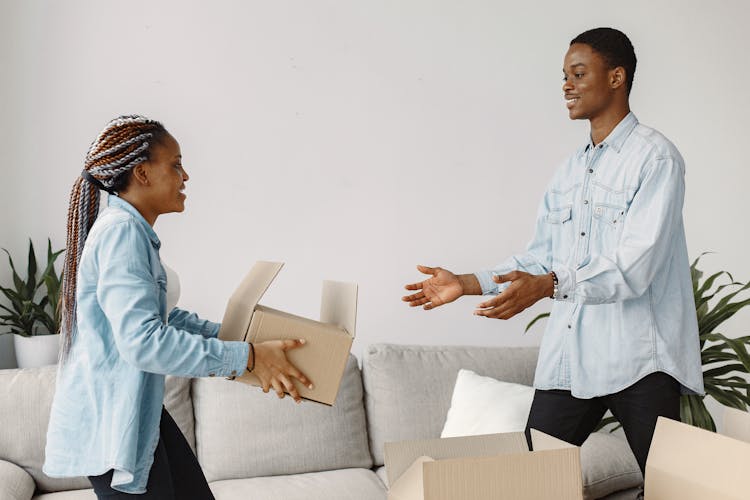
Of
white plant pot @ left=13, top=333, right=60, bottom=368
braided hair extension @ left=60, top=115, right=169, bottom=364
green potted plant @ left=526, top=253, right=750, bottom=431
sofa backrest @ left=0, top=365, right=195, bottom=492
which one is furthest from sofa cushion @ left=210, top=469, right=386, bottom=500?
braided hair extension @ left=60, top=115, right=169, bottom=364

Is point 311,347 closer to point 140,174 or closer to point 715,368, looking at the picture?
point 140,174

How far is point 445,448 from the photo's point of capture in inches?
43.7

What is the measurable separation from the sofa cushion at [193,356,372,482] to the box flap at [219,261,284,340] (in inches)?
41.7

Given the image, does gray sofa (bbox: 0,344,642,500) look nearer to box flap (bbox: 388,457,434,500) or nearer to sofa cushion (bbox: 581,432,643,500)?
sofa cushion (bbox: 581,432,643,500)

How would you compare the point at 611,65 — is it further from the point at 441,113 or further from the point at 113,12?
the point at 113,12

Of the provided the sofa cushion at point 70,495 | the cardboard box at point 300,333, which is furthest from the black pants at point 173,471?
the sofa cushion at point 70,495

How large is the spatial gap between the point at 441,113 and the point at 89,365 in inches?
82.0

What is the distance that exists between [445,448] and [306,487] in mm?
1347

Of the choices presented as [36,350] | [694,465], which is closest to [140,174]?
[694,465]

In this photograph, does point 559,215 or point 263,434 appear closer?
point 559,215

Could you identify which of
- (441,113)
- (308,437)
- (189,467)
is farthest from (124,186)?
(441,113)

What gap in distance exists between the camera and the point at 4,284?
2.77 m

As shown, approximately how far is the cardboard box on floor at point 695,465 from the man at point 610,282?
0.45 meters

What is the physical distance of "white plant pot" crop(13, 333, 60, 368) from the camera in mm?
2561
